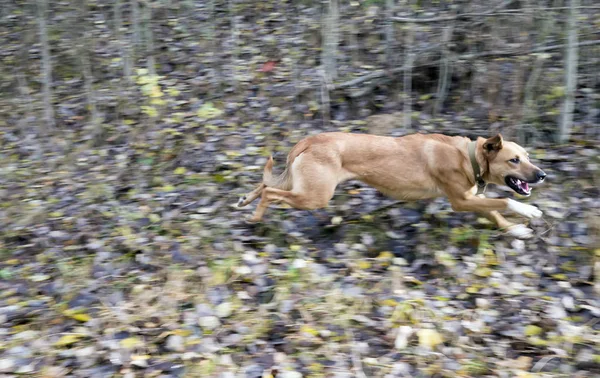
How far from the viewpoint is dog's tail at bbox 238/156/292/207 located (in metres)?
6.57

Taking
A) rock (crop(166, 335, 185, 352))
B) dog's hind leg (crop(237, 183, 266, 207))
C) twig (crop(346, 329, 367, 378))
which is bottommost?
twig (crop(346, 329, 367, 378))

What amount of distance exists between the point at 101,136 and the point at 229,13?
410 cm

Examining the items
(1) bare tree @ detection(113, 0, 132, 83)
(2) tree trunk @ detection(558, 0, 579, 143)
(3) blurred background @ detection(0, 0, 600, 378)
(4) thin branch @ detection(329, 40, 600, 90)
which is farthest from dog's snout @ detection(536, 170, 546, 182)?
(1) bare tree @ detection(113, 0, 132, 83)

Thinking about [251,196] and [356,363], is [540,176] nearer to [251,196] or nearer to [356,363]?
[356,363]

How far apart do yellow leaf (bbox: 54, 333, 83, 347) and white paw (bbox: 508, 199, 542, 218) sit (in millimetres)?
4520

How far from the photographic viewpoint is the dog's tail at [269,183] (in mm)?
6566

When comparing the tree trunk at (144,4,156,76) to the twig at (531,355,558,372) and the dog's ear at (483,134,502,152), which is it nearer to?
the dog's ear at (483,134,502,152)

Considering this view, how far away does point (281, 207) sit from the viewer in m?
6.96

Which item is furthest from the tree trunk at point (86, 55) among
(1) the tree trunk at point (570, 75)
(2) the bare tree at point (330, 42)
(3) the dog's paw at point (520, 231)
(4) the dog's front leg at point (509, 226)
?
(1) the tree trunk at point (570, 75)

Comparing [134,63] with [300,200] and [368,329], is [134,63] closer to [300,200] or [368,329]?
[300,200]

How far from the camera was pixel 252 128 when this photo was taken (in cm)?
880

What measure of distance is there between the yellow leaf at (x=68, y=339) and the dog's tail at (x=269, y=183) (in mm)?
2614

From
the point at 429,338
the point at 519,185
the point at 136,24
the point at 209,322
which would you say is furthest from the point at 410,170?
the point at 136,24

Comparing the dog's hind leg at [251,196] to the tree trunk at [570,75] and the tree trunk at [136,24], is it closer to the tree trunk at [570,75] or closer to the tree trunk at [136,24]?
the tree trunk at [570,75]
